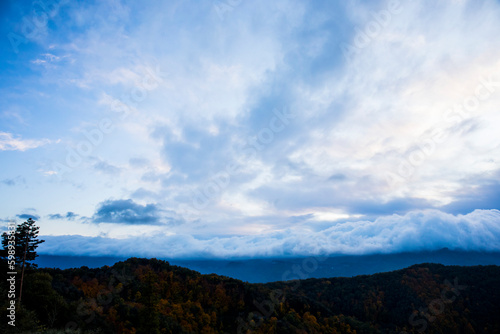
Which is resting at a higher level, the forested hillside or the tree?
the tree

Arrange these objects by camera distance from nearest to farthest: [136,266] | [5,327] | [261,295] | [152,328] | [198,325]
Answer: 1. [5,327]
2. [152,328]
3. [198,325]
4. [261,295]
5. [136,266]

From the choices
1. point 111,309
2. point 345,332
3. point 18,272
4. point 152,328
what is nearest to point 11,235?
point 18,272

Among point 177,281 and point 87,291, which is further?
point 177,281

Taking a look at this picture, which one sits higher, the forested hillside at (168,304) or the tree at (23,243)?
the tree at (23,243)

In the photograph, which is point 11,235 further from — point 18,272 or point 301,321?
point 301,321

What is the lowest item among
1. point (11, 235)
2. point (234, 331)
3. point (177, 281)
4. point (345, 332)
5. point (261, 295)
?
point (345, 332)

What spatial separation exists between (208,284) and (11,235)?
5547 inches

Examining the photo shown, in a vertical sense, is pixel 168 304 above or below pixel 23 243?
below

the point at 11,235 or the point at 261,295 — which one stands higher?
the point at 11,235

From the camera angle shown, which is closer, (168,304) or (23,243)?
(23,243)

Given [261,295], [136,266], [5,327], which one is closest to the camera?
[5,327]

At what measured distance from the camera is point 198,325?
121 meters

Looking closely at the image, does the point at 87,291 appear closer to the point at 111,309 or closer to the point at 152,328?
the point at 111,309

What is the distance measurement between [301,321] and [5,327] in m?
140
